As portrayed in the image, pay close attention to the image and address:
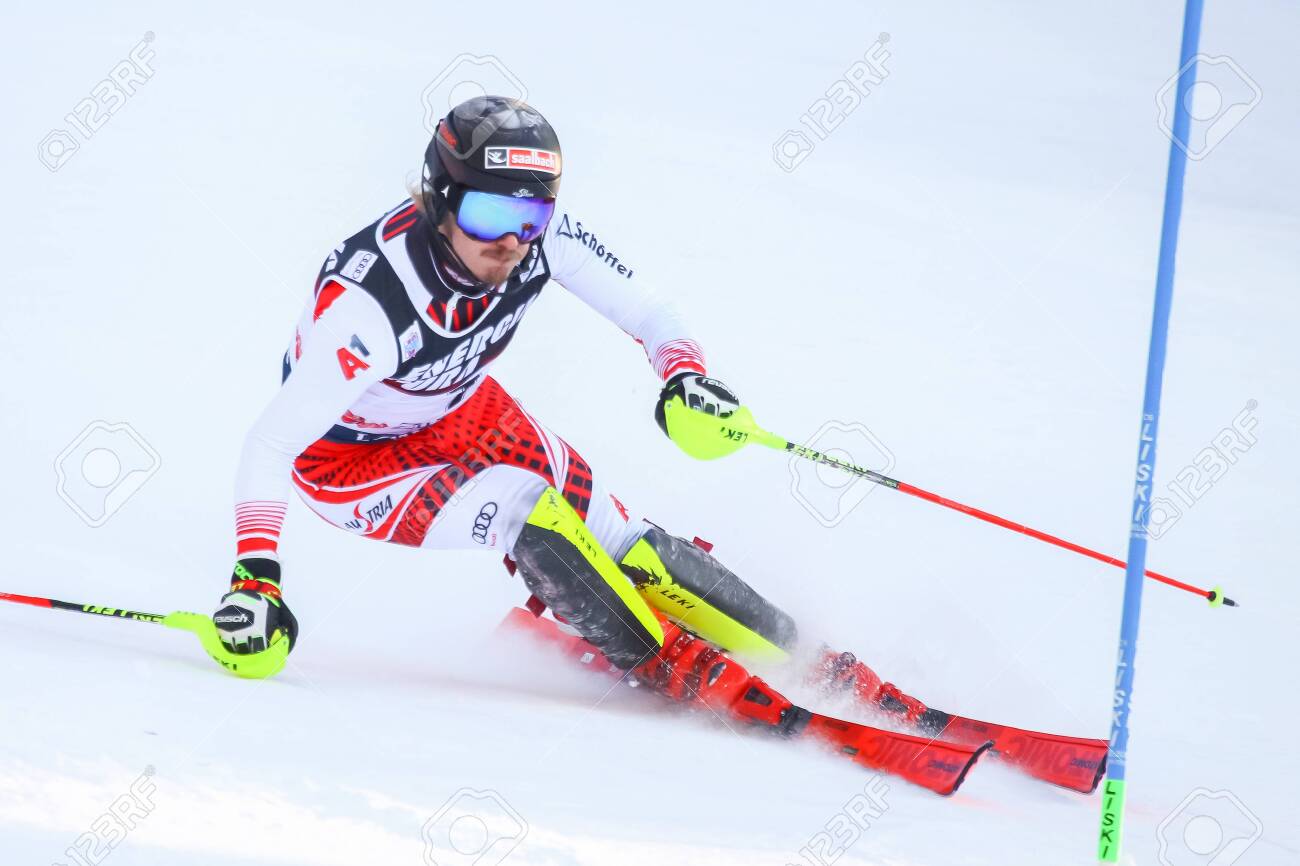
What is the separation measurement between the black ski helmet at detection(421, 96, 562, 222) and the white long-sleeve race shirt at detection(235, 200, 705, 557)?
0.13 meters

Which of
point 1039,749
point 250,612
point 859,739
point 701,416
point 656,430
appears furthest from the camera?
point 656,430

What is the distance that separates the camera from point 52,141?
7.30 m

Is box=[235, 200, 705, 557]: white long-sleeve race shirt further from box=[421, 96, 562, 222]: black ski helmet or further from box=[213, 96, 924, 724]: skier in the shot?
box=[421, 96, 562, 222]: black ski helmet

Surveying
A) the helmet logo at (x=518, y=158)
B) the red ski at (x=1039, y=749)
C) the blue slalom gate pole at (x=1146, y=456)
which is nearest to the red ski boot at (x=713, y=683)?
the red ski at (x=1039, y=749)

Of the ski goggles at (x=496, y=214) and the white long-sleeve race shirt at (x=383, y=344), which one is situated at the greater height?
the ski goggles at (x=496, y=214)

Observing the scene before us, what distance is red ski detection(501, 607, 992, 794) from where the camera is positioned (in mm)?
2760

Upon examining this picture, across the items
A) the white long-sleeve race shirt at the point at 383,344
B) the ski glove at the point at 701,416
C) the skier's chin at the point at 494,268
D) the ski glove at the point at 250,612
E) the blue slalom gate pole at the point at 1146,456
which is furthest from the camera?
the ski glove at the point at 701,416

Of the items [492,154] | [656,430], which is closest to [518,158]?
[492,154]

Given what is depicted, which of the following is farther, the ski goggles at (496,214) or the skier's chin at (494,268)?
the skier's chin at (494,268)

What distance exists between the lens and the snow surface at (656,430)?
92.9 inches

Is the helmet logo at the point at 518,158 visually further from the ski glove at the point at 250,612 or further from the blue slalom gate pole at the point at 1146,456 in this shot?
the blue slalom gate pole at the point at 1146,456

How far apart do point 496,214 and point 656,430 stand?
7.92 feet

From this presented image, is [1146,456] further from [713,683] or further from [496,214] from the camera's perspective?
[496,214]

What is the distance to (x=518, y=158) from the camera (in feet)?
9.14
